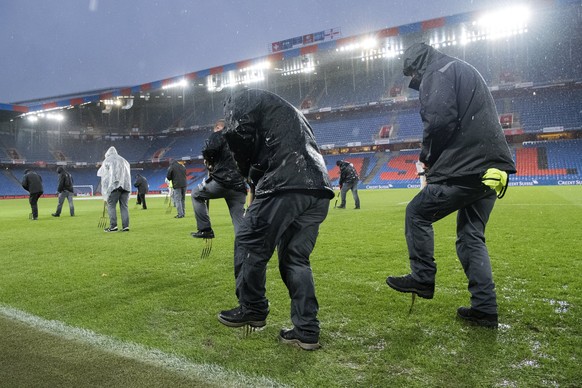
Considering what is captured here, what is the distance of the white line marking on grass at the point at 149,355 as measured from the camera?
2354 mm

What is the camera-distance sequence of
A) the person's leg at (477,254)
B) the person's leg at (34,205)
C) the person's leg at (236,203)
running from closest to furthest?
the person's leg at (477,254)
the person's leg at (236,203)
the person's leg at (34,205)

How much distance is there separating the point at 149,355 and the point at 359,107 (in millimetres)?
44498

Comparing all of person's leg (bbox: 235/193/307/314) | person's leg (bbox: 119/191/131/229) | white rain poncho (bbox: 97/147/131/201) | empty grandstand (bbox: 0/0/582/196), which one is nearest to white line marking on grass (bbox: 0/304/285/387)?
person's leg (bbox: 235/193/307/314)

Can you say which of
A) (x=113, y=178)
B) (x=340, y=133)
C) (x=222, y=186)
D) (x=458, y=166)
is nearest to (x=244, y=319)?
(x=458, y=166)

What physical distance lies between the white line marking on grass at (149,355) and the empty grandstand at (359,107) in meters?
34.2

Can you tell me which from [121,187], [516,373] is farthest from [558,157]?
[516,373]

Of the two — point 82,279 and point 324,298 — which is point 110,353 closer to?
point 324,298

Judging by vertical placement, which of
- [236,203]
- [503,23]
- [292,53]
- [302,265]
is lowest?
[302,265]

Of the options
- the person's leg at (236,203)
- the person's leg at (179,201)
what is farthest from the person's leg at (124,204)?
the person's leg at (236,203)

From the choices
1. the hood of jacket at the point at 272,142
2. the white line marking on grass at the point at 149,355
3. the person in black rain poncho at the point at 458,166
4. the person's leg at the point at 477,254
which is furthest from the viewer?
the person's leg at the point at 477,254

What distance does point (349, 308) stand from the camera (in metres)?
3.66

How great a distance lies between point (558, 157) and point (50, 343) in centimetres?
3974

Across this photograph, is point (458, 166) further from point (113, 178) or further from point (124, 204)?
point (124, 204)

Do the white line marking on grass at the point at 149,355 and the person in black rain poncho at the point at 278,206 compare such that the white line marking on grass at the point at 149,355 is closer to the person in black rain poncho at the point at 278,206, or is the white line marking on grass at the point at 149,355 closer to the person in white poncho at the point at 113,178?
the person in black rain poncho at the point at 278,206
